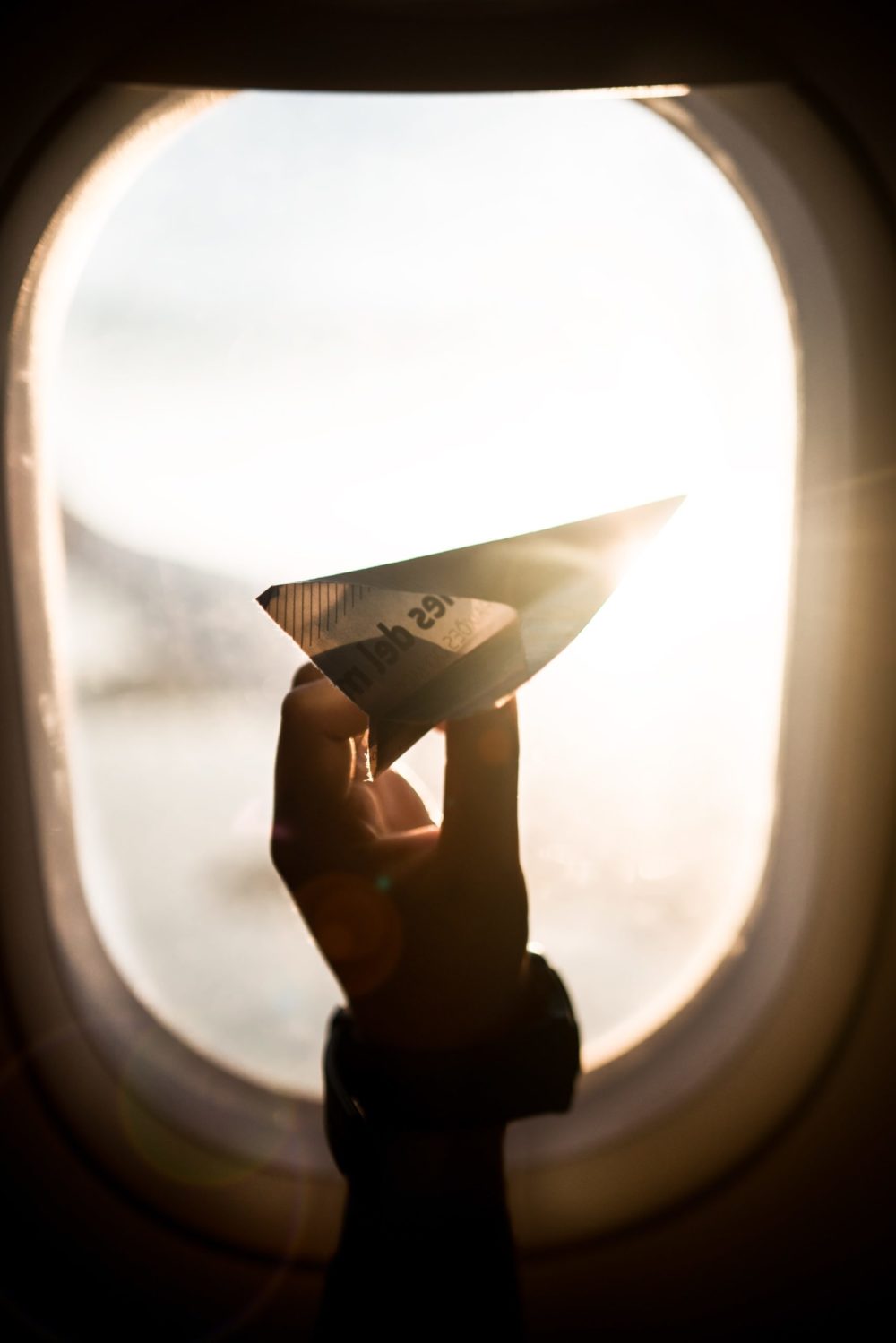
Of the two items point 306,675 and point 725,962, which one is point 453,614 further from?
point 725,962

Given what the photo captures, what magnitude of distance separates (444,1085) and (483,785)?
277 millimetres

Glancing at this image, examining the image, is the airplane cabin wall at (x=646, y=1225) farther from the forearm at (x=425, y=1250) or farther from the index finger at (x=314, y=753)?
the index finger at (x=314, y=753)

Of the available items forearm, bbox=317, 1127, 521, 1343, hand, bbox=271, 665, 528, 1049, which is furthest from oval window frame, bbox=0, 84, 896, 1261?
hand, bbox=271, 665, 528, 1049

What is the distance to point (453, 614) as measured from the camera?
413 mm

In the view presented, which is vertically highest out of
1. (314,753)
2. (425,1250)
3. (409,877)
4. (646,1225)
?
(314,753)

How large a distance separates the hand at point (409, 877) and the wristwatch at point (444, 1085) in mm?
16

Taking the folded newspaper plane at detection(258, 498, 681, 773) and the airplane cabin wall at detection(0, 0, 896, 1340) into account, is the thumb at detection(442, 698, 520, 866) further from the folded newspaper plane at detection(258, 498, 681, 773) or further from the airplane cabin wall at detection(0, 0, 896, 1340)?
the airplane cabin wall at detection(0, 0, 896, 1340)

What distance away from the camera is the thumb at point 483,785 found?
18.5 inches

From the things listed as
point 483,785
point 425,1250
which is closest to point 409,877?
point 483,785

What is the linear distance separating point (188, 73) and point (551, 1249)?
156cm

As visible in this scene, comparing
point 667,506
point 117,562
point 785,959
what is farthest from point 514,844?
point 117,562

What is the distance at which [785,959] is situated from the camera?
86 cm

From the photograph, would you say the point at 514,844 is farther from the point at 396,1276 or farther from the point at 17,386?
the point at 17,386

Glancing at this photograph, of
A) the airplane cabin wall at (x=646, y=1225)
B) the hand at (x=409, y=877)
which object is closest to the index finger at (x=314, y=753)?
the hand at (x=409, y=877)
